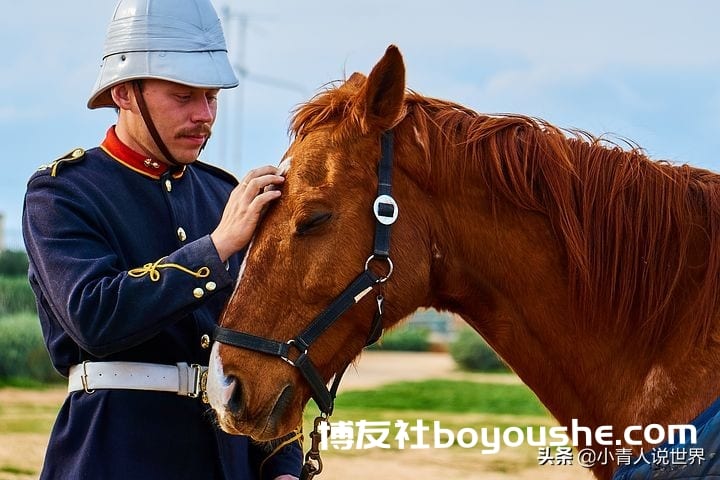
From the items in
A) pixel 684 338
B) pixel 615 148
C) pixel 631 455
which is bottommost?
pixel 631 455

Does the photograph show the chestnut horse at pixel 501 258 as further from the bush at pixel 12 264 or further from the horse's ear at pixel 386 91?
the bush at pixel 12 264

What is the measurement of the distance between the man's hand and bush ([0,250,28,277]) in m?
17.6

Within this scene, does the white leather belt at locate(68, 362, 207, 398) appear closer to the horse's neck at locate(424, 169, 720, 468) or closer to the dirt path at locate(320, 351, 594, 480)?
the horse's neck at locate(424, 169, 720, 468)

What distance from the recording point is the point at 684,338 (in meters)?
2.86

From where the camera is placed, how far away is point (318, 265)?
290 cm

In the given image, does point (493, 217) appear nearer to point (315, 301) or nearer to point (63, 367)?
point (315, 301)

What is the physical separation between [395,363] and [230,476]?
1987 centimetres

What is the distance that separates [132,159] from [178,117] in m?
0.23

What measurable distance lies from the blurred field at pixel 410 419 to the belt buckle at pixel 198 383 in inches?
171

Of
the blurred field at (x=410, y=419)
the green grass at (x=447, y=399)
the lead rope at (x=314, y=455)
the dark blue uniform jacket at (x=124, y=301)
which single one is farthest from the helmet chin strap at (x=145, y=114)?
the green grass at (x=447, y=399)

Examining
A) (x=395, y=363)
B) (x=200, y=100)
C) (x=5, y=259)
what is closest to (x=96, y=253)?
(x=200, y=100)

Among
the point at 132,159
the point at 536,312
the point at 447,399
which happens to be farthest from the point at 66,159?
the point at 447,399

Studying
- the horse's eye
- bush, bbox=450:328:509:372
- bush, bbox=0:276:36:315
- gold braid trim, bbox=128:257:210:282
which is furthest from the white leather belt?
bush, bbox=450:328:509:372

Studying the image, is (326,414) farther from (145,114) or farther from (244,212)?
(145,114)
